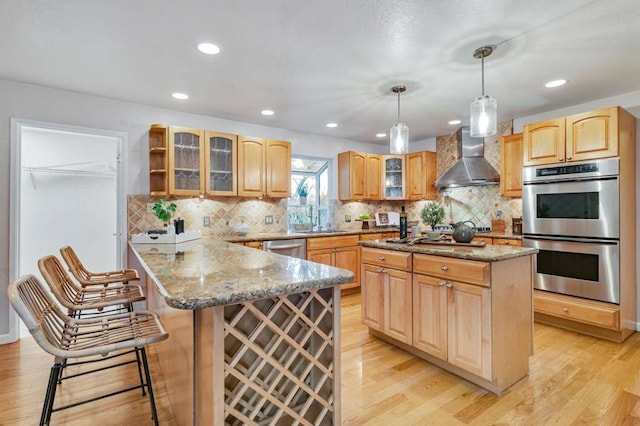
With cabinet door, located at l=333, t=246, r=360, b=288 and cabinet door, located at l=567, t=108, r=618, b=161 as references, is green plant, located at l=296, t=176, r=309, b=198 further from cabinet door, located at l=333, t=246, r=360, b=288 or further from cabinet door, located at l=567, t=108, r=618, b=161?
cabinet door, located at l=567, t=108, r=618, b=161

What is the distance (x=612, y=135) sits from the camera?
9.46ft

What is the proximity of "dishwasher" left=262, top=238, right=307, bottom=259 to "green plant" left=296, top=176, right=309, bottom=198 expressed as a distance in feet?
3.60

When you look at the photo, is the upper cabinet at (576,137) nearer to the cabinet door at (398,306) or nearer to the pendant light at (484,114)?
the pendant light at (484,114)

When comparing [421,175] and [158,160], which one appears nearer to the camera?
[158,160]

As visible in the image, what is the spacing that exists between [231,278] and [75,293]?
62.7 inches

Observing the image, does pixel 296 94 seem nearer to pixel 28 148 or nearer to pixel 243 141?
pixel 243 141

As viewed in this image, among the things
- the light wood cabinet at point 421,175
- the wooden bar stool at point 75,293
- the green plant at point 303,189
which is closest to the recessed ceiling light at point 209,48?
the wooden bar stool at point 75,293

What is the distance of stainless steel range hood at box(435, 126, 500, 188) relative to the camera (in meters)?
4.27

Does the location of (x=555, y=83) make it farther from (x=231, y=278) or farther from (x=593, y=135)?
(x=231, y=278)

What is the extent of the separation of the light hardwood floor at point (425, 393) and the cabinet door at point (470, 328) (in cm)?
19

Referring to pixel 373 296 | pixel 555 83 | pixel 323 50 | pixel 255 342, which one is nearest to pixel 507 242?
pixel 555 83

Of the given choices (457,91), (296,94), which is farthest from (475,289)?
(296,94)

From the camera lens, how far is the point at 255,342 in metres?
1.36

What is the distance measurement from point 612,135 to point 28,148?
601 cm
